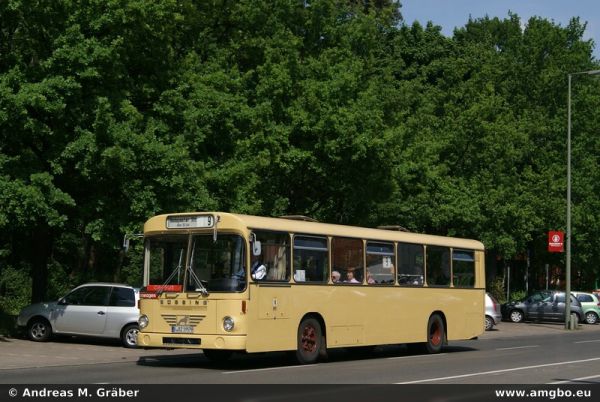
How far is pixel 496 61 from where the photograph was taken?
51.1 metres

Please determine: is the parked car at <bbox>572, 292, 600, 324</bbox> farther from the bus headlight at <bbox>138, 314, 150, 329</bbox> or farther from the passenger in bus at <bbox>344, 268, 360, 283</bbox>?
the bus headlight at <bbox>138, 314, 150, 329</bbox>

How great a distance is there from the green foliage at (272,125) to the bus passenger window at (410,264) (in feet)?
21.6

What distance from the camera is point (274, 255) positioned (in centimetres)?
1831

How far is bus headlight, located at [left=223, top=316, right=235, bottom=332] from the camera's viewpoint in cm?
1722

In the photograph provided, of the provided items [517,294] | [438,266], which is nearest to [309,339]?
[438,266]

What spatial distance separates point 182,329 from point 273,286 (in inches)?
74.3

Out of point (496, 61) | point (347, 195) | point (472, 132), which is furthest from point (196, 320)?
point (496, 61)

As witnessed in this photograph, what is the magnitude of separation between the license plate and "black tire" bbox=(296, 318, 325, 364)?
91.3 inches

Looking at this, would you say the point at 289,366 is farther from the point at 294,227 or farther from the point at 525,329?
the point at 525,329

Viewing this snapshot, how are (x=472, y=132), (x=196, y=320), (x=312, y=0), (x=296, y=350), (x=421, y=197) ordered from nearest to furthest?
(x=196, y=320)
(x=296, y=350)
(x=312, y=0)
(x=421, y=197)
(x=472, y=132)

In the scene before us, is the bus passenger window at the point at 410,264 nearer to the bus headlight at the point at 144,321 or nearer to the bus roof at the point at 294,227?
the bus roof at the point at 294,227

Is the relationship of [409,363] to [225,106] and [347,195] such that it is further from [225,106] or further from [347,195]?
[347,195]

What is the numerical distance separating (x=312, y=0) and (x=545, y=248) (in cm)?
2458

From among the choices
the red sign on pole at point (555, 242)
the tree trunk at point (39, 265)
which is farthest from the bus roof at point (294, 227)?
the red sign on pole at point (555, 242)
